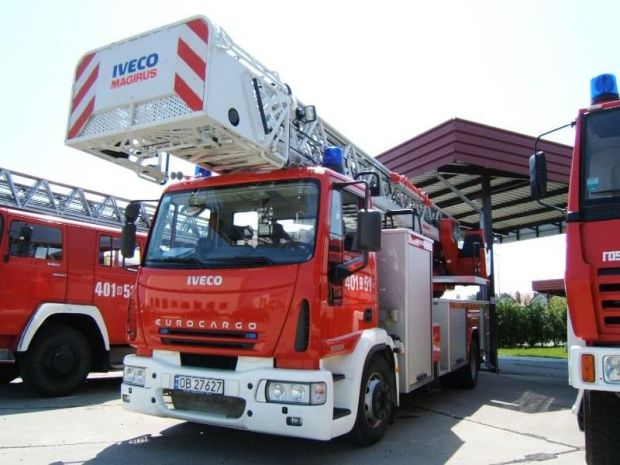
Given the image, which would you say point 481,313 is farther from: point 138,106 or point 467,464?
point 138,106

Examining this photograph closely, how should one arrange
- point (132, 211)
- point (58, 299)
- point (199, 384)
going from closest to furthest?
point (199, 384) < point (132, 211) < point (58, 299)

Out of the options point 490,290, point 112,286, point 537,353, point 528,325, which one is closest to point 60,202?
point 112,286

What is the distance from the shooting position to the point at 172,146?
4832 millimetres

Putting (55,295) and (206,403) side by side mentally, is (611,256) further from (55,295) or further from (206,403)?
(55,295)

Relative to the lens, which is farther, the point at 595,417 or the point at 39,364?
the point at 39,364

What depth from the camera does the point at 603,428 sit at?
3.60 m

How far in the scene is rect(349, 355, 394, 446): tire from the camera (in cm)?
465

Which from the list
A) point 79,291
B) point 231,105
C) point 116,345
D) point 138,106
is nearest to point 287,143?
point 231,105

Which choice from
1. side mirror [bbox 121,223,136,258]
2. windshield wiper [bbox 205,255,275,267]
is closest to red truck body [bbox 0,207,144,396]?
side mirror [bbox 121,223,136,258]

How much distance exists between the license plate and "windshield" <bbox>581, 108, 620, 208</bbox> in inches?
121

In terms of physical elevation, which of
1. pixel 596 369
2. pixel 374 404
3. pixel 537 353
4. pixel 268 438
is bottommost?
pixel 537 353

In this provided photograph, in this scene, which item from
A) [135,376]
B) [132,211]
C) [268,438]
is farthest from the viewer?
[132,211]

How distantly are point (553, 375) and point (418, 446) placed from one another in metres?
7.81

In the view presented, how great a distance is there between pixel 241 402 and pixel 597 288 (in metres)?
2.71
